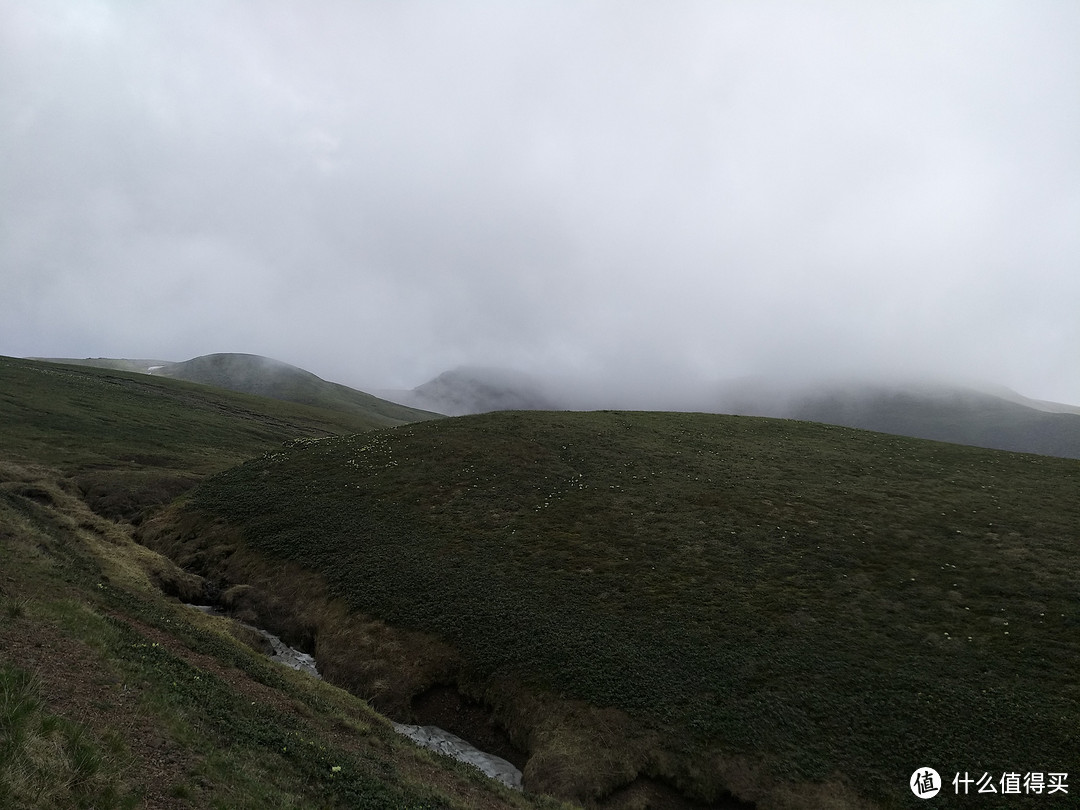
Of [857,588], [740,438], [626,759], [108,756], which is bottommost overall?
[626,759]

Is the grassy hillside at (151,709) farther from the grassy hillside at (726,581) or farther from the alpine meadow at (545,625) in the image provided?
the grassy hillside at (726,581)

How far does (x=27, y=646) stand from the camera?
15.4m

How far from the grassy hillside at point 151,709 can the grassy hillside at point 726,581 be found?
20.6 ft

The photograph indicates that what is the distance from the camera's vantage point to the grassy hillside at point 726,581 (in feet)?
75.9

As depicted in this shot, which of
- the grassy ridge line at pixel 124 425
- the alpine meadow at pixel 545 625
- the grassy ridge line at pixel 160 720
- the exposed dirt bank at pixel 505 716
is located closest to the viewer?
the grassy ridge line at pixel 160 720

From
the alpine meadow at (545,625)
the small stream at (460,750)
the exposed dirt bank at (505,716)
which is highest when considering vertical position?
the alpine meadow at (545,625)

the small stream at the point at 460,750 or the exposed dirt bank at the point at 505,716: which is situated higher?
the exposed dirt bank at the point at 505,716

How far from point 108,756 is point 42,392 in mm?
115428

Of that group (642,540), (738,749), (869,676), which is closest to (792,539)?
(642,540)

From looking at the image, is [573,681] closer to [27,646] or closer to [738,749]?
[738,749]

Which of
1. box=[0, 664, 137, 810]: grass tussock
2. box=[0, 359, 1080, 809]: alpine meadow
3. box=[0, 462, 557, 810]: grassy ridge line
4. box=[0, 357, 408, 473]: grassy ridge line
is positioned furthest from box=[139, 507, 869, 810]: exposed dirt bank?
box=[0, 357, 408, 473]: grassy ridge line

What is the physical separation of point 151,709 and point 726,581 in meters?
30.1

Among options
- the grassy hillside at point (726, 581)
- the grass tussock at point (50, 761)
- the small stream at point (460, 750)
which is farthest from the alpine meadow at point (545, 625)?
the small stream at point (460, 750)

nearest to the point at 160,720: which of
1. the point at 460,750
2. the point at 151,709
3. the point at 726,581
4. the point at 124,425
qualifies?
the point at 151,709
